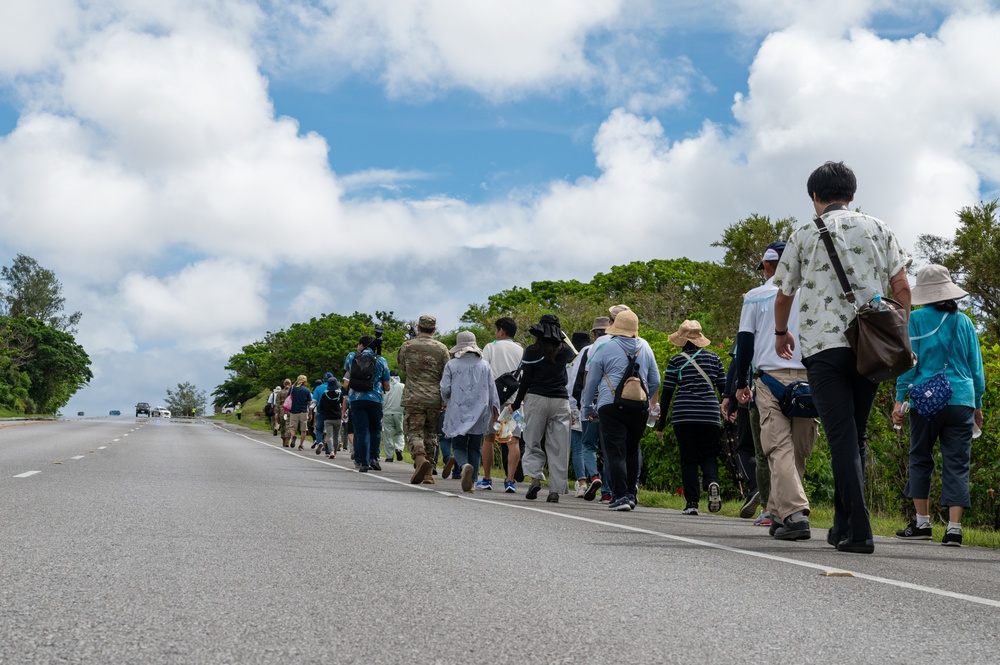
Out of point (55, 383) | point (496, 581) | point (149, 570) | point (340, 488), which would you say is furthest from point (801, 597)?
point (55, 383)

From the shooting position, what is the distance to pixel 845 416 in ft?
23.1

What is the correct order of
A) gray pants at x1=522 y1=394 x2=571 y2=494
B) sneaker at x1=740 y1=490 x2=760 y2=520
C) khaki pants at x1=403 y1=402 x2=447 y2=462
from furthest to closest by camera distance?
1. khaki pants at x1=403 y1=402 x2=447 y2=462
2. gray pants at x1=522 y1=394 x2=571 y2=494
3. sneaker at x1=740 y1=490 x2=760 y2=520

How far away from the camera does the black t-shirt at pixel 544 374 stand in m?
12.8

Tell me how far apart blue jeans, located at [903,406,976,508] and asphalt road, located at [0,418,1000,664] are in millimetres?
443

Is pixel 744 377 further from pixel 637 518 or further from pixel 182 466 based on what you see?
pixel 182 466

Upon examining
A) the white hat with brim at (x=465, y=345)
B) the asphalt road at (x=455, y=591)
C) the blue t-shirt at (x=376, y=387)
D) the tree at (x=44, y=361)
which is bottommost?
the asphalt road at (x=455, y=591)

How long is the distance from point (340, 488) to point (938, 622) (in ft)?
29.8

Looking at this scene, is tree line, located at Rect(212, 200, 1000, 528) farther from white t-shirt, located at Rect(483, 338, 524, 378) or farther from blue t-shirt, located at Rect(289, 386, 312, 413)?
blue t-shirt, located at Rect(289, 386, 312, 413)

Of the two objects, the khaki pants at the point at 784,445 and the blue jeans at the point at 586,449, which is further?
the blue jeans at the point at 586,449

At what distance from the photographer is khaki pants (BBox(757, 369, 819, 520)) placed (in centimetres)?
775

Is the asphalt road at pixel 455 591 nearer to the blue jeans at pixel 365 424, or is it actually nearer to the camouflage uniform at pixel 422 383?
the camouflage uniform at pixel 422 383

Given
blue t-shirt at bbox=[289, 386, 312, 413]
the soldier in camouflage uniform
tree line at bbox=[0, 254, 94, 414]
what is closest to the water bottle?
the soldier in camouflage uniform

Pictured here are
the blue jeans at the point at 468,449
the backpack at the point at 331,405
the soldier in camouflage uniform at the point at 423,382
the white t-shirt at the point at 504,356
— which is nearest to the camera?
the blue jeans at the point at 468,449

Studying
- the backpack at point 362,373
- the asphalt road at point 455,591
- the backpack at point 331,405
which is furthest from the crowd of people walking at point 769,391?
the backpack at point 331,405
